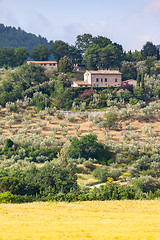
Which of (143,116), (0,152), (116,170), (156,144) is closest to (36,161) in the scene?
(0,152)

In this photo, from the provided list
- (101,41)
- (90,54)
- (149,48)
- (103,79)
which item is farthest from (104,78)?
(149,48)

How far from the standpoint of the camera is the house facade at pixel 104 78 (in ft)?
289

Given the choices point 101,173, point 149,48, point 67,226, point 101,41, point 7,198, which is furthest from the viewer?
point 149,48

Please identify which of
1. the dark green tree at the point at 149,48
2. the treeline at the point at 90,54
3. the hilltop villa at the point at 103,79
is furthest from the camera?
the dark green tree at the point at 149,48

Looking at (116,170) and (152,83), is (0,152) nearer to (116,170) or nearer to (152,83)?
(116,170)

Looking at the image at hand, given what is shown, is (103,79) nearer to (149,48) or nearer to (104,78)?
(104,78)

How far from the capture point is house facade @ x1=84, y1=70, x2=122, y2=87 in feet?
289

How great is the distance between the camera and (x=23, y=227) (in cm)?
1920

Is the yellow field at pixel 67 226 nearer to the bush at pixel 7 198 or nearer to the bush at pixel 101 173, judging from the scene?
the bush at pixel 7 198

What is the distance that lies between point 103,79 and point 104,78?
0.35m

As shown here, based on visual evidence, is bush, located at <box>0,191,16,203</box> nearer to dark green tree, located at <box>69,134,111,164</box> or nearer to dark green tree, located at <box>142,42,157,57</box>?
dark green tree, located at <box>69,134,111,164</box>

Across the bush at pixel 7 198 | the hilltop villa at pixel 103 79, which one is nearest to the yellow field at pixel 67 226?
the bush at pixel 7 198

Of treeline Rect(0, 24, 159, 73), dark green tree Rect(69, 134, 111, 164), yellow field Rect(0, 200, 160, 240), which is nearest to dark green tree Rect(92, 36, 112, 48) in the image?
treeline Rect(0, 24, 159, 73)

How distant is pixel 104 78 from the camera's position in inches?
3489
